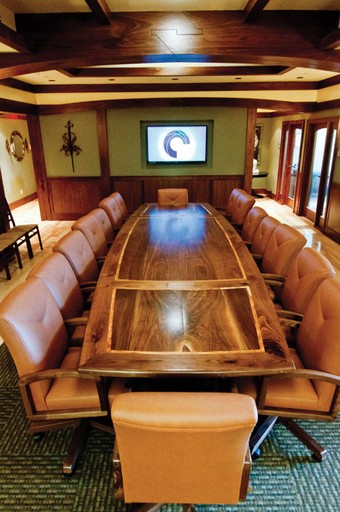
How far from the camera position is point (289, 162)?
7.99 meters

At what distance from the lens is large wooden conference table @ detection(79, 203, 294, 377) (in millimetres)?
1439

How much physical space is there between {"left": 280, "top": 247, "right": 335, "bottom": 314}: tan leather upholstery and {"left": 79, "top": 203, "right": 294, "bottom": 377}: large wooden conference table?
26 cm

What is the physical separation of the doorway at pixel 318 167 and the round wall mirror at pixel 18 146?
265 inches

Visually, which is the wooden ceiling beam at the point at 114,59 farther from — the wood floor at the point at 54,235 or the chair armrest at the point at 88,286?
the wood floor at the point at 54,235

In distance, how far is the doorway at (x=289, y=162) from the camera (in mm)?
7613

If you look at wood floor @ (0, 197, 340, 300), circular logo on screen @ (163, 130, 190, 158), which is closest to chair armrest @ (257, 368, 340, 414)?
wood floor @ (0, 197, 340, 300)

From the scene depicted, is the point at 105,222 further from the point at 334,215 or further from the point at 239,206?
the point at 334,215

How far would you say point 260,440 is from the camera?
1790 mm

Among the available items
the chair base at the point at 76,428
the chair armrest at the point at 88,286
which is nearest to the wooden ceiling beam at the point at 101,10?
the chair armrest at the point at 88,286

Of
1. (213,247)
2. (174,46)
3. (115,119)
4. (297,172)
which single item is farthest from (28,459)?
(297,172)

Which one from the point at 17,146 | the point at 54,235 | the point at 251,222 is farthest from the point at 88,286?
the point at 17,146

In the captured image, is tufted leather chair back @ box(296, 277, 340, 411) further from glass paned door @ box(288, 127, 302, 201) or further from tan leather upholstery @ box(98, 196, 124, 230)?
glass paned door @ box(288, 127, 302, 201)

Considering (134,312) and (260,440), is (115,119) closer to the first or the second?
(134,312)

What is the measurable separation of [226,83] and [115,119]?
6.98ft
